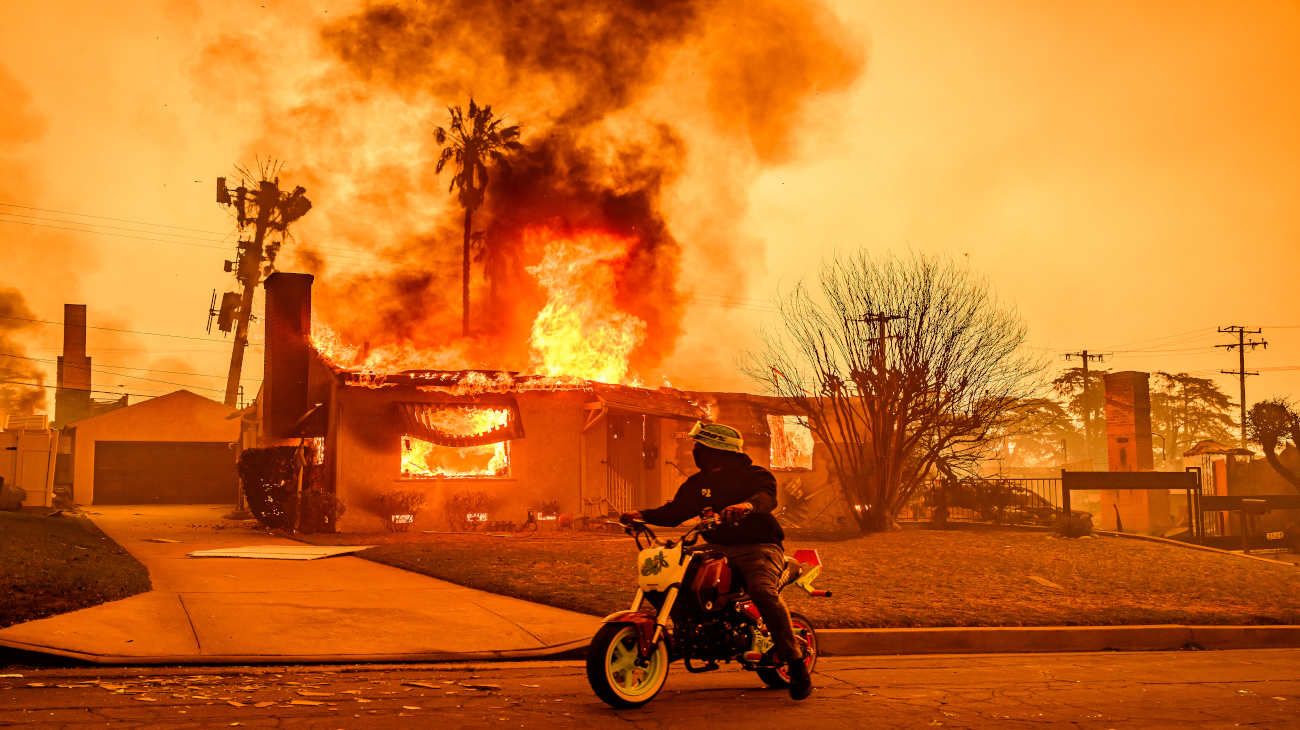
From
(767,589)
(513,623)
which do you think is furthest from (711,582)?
(513,623)

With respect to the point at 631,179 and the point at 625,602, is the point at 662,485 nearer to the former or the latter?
the point at 631,179

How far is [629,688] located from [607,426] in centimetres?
1845

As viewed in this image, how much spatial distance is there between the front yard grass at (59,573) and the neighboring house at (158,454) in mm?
23908

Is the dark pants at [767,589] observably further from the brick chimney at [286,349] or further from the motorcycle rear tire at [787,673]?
the brick chimney at [286,349]

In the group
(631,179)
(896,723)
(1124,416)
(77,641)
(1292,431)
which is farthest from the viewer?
(1124,416)

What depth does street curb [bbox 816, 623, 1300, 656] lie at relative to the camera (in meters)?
9.45

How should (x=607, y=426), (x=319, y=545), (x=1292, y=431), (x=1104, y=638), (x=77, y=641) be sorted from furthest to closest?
(x=1292, y=431)
(x=607, y=426)
(x=319, y=545)
(x=1104, y=638)
(x=77, y=641)

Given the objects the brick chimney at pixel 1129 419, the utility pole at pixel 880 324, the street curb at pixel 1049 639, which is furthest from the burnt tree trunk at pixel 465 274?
the street curb at pixel 1049 639

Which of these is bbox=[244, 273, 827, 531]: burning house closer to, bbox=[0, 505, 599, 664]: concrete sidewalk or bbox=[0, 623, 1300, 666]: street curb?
bbox=[0, 505, 599, 664]: concrete sidewalk

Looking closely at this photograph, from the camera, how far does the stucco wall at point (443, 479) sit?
2247cm

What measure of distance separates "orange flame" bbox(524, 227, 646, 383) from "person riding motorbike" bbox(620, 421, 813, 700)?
19464 mm

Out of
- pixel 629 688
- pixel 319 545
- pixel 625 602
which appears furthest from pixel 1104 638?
pixel 319 545

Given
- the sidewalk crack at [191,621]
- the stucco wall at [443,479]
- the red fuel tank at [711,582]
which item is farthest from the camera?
the stucco wall at [443,479]

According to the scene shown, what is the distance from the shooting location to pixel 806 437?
29.9 meters
